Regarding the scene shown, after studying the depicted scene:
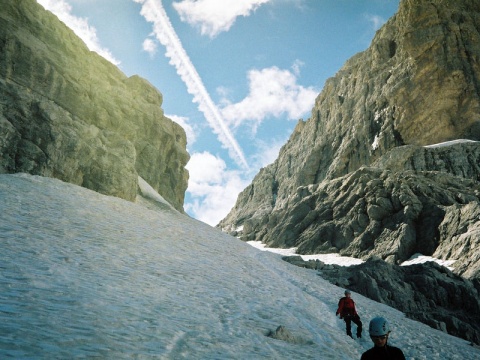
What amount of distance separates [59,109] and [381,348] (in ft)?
109

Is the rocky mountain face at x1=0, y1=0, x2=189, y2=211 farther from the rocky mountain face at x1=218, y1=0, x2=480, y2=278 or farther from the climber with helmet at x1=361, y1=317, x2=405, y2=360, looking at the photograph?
the rocky mountain face at x1=218, y1=0, x2=480, y2=278

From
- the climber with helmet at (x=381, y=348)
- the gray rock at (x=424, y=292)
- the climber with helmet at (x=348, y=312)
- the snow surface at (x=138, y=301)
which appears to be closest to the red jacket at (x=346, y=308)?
the climber with helmet at (x=348, y=312)

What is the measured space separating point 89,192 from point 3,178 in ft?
20.0

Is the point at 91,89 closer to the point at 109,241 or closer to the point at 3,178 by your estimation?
the point at 3,178

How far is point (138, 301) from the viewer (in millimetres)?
8695

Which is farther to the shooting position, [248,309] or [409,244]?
[409,244]

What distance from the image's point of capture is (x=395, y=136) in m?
87.8

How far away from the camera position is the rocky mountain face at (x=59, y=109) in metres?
26.6

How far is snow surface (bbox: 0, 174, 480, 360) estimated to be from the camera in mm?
5965

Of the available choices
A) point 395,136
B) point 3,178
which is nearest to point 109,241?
point 3,178

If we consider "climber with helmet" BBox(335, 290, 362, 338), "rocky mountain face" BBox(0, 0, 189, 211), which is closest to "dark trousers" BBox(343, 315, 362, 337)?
"climber with helmet" BBox(335, 290, 362, 338)

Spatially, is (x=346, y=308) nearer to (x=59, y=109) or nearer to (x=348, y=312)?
(x=348, y=312)

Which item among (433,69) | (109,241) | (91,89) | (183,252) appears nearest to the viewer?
(109,241)

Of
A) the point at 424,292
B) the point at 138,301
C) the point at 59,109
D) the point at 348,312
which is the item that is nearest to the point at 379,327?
the point at 138,301
